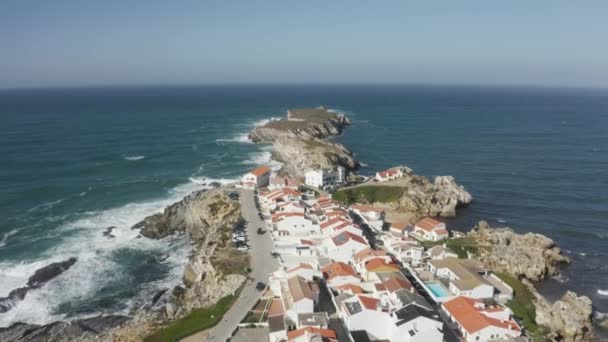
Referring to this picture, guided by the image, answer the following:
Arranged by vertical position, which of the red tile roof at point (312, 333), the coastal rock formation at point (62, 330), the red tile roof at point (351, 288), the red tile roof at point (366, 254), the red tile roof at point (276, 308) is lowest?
the coastal rock formation at point (62, 330)

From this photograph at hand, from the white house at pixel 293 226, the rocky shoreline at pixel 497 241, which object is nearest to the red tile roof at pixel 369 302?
the rocky shoreline at pixel 497 241

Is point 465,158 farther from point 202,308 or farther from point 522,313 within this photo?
point 202,308

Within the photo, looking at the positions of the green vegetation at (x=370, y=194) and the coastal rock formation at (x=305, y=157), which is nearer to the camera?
the green vegetation at (x=370, y=194)

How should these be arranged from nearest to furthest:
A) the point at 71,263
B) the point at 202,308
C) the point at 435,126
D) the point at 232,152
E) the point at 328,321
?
the point at 328,321 < the point at 202,308 < the point at 71,263 < the point at 232,152 < the point at 435,126

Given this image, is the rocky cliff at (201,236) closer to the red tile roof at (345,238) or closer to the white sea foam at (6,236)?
the red tile roof at (345,238)

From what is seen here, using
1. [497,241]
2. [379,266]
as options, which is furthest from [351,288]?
[497,241]

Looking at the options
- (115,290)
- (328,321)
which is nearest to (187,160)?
(115,290)

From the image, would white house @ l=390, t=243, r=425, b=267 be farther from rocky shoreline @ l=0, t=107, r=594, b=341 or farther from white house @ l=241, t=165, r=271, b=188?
white house @ l=241, t=165, r=271, b=188

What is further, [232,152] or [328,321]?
[232,152]
